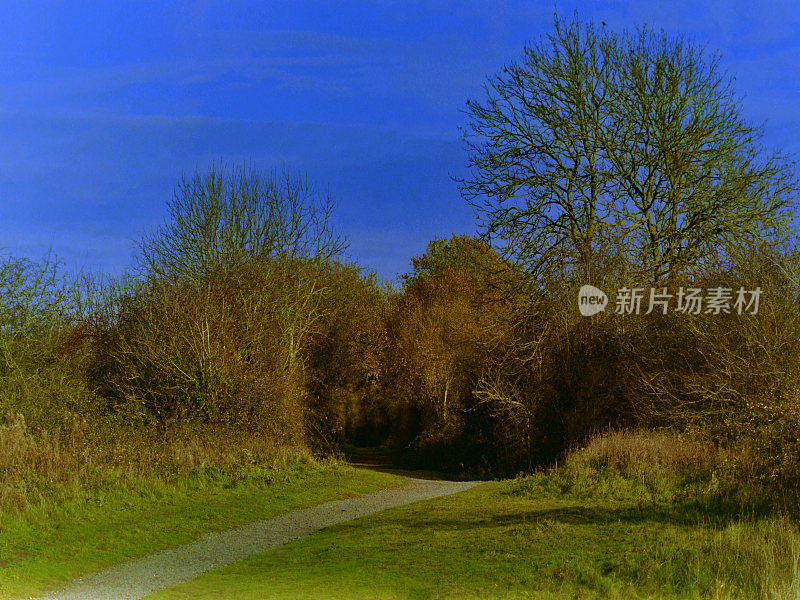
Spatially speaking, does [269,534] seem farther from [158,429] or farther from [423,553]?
[158,429]

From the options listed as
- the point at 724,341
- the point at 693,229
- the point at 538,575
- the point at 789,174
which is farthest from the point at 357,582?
the point at 789,174

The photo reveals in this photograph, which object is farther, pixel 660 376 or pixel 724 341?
pixel 660 376

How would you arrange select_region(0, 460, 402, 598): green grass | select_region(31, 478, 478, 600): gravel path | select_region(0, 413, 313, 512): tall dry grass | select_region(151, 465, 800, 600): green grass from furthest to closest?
select_region(0, 413, 313, 512): tall dry grass, select_region(0, 460, 402, 598): green grass, select_region(31, 478, 478, 600): gravel path, select_region(151, 465, 800, 600): green grass

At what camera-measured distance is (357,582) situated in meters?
8.27

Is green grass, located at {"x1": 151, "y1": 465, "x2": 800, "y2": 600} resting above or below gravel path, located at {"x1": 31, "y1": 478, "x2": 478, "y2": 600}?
above

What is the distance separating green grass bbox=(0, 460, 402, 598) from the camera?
10.3 m

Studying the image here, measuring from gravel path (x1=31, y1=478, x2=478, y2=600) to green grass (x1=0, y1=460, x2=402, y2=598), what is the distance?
1.24 feet

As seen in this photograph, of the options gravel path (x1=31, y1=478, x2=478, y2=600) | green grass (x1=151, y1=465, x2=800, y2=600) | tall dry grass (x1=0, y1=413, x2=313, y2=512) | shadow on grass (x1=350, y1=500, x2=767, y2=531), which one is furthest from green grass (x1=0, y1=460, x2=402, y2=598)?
shadow on grass (x1=350, y1=500, x2=767, y2=531)

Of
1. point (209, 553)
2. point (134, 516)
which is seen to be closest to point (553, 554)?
point (209, 553)

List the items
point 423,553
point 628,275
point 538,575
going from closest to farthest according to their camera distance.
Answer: point 538,575 < point 423,553 < point 628,275

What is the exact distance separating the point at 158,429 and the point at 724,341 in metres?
14.7

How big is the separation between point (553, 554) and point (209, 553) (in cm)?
577

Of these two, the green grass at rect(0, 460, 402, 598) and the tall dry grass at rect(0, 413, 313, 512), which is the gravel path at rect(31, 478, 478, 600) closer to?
the green grass at rect(0, 460, 402, 598)

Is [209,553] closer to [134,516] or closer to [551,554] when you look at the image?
[134,516]
